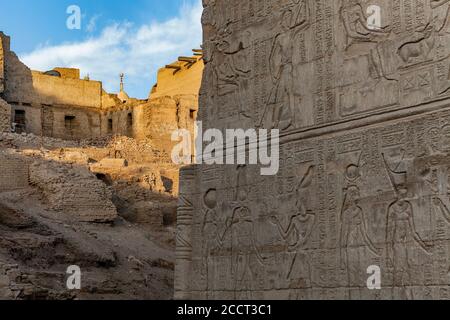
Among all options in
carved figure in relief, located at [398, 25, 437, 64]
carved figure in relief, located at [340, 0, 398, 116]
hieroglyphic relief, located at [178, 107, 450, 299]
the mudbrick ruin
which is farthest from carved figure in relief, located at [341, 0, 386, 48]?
the mudbrick ruin

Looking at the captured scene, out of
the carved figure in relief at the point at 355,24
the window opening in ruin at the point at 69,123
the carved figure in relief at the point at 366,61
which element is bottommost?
the carved figure in relief at the point at 366,61

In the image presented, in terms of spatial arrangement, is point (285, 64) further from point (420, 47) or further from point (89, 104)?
point (89, 104)

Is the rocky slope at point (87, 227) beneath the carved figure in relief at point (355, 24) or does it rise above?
beneath

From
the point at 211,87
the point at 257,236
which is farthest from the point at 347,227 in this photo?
A: the point at 211,87

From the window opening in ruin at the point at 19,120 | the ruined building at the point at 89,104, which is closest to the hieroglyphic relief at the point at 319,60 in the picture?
the ruined building at the point at 89,104

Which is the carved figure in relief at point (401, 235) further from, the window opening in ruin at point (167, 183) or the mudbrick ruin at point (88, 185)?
the window opening in ruin at point (167, 183)

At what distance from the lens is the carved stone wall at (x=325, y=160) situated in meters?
7.43

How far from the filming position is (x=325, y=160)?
836cm

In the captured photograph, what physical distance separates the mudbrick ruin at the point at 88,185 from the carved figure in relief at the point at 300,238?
5.79 m

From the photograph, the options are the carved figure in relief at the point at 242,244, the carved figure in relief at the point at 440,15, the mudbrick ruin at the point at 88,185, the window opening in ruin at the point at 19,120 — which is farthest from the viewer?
the window opening in ruin at the point at 19,120

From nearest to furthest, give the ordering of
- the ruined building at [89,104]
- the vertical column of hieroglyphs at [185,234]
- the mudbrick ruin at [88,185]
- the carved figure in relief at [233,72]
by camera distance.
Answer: the carved figure in relief at [233,72], the vertical column of hieroglyphs at [185,234], the mudbrick ruin at [88,185], the ruined building at [89,104]

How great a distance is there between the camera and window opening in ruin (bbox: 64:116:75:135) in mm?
39938

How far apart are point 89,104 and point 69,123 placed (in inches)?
57.1
